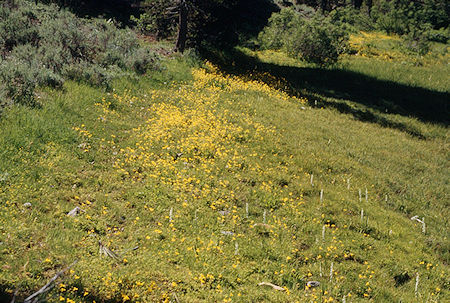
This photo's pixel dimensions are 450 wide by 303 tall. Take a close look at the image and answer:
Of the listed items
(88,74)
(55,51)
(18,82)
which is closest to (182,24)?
(55,51)

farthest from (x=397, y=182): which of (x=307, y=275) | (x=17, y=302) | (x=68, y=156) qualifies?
(x=17, y=302)

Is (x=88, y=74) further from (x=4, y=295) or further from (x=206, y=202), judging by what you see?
(x=4, y=295)

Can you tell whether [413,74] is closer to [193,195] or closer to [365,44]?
[365,44]

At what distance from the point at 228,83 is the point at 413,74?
1214 cm

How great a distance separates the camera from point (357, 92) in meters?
17.9

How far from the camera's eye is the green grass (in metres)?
4.97

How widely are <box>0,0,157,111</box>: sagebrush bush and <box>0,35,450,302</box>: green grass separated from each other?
2.35 feet

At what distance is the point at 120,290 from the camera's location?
4523 millimetres

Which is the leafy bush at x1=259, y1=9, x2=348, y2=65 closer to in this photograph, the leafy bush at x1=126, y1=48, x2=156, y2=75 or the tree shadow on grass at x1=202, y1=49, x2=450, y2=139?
the tree shadow on grass at x1=202, y1=49, x2=450, y2=139

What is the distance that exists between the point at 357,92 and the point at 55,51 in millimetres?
14017

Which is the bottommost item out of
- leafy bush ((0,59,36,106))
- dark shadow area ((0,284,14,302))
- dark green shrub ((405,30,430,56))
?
dark shadow area ((0,284,14,302))

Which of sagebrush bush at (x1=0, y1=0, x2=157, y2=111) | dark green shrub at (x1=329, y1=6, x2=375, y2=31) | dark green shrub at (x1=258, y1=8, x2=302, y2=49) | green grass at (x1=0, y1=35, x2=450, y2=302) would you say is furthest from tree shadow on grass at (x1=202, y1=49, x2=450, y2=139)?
dark green shrub at (x1=329, y1=6, x2=375, y2=31)

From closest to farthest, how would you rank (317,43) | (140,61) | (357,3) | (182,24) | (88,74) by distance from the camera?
1. (88,74)
2. (140,61)
3. (182,24)
4. (317,43)
5. (357,3)

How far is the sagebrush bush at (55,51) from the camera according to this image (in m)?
9.22
